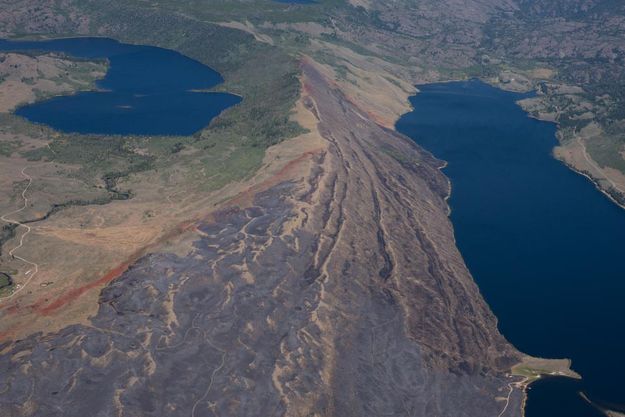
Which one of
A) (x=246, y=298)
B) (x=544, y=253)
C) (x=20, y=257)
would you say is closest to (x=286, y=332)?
(x=246, y=298)

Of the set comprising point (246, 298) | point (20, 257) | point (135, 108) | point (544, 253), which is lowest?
point (135, 108)

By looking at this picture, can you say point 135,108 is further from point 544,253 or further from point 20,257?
point 544,253

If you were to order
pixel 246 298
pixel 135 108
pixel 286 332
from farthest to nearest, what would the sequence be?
pixel 135 108, pixel 246 298, pixel 286 332

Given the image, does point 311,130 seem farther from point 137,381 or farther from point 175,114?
point 137,381

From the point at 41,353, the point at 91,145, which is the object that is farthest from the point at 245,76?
the point at 41,353

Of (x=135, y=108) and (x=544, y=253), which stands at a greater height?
(x=544, y=253)
